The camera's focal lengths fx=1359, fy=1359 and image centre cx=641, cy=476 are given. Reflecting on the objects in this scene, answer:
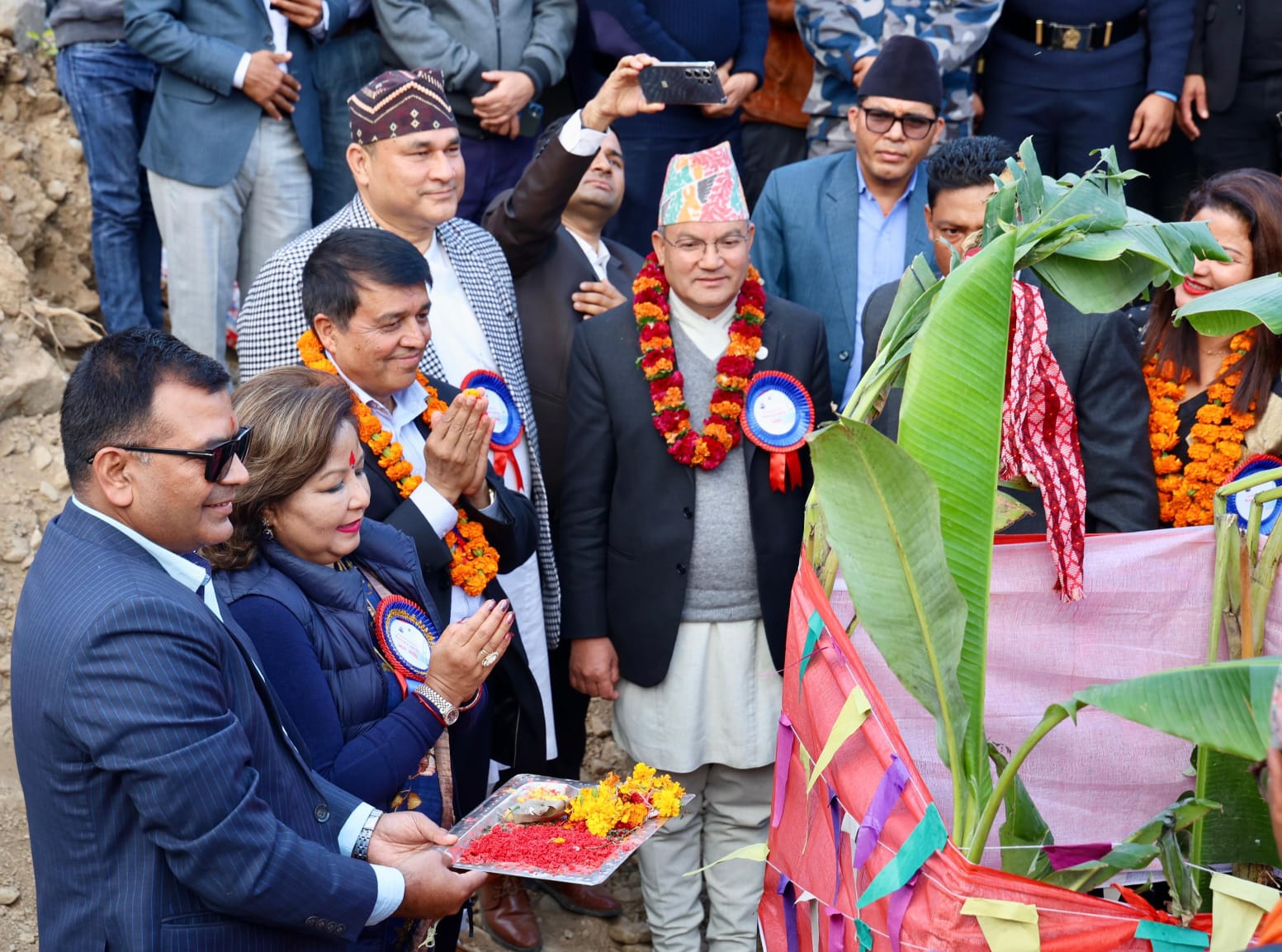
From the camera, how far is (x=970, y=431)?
2180mm

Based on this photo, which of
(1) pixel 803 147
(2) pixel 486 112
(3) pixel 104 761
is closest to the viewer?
(3) pixel 104 761

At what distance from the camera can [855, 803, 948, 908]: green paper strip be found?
76.7 inches

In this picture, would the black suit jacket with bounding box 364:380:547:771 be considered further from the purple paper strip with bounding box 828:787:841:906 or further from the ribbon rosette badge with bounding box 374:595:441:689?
the purple paper strip with bounding box 828:787:841:906

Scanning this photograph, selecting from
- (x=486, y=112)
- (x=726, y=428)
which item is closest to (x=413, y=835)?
(x=726, y=428)

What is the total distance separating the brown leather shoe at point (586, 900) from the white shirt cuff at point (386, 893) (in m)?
2.23

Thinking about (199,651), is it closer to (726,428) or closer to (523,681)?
(523,681)

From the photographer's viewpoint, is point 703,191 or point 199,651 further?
point 703,191

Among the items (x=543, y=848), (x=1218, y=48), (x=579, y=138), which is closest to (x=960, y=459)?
(x=543, y=848)

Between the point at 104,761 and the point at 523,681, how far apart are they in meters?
1.84

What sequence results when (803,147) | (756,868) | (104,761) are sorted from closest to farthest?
1. (104,761)
2. (756,868)
3. (803,147)

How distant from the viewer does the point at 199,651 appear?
2305 mm

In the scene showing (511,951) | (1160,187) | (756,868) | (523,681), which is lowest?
(511,951)

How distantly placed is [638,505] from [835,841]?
6.43ft

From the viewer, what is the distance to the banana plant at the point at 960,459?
80.7 inches
